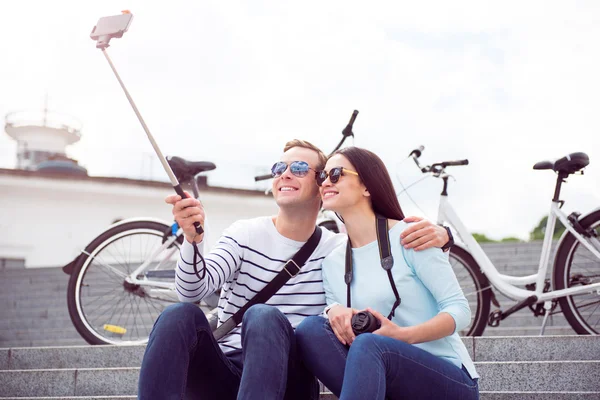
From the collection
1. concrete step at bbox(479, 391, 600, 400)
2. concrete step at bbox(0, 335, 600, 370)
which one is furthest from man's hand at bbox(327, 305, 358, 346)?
concrete step at bbox(0, 335, 600, 370)

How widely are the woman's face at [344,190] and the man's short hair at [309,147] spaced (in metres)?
0.24

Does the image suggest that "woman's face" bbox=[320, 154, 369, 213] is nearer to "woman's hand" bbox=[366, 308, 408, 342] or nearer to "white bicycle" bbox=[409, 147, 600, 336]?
"woman's hand" bbox=[366, 308, 408, 342]

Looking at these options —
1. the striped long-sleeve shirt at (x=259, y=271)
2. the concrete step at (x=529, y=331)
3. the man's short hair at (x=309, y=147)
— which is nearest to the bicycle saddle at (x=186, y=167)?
the man's short hair at (x=309, y=147)

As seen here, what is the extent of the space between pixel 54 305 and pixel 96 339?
148 inches

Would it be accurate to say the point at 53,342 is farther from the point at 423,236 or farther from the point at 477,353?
the point at 423,236

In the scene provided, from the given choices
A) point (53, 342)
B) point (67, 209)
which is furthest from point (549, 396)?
point (67, 209)

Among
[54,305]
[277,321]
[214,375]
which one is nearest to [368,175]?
[277,321]

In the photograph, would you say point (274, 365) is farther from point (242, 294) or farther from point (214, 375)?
point (242, 294)

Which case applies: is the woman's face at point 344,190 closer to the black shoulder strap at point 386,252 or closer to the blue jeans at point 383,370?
the black shoulder strap at point 386,252

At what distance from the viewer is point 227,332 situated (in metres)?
2.69

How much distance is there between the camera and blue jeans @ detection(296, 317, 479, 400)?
6.82 ft

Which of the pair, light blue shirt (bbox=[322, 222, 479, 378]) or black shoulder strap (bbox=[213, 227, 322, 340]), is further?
black shoulder strap (bbox=[213, 227, 322, 340])

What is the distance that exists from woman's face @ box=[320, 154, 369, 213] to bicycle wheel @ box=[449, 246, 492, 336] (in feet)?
7.45

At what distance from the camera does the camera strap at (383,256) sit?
2.39m
